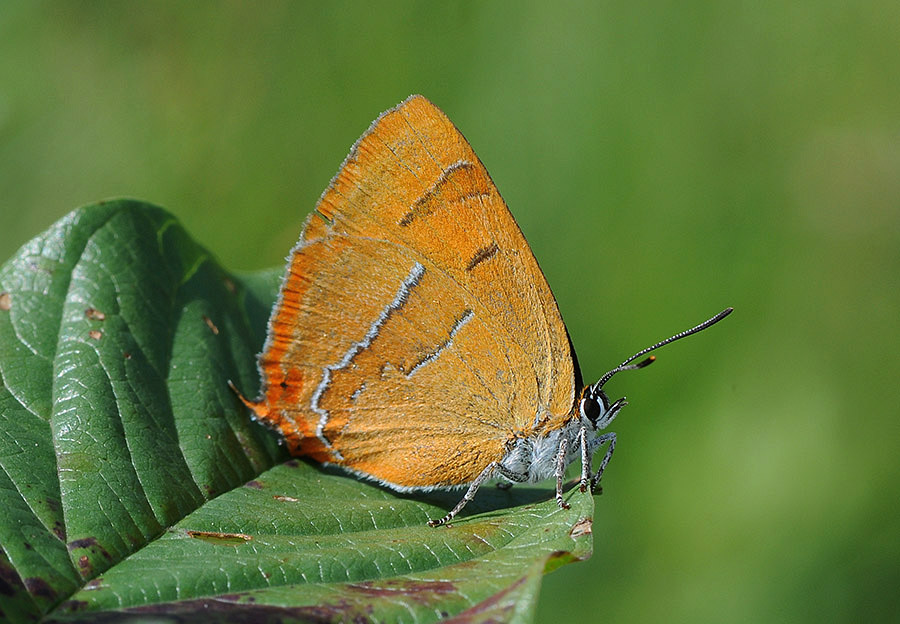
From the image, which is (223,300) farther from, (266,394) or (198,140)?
(198,140)

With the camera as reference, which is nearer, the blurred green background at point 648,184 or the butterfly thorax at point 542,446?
the butterfly thorax at point 542,446

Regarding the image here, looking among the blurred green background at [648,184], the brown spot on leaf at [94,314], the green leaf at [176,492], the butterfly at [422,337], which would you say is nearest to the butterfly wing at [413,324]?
the butterfly at [422,337]

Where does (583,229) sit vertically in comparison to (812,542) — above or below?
above

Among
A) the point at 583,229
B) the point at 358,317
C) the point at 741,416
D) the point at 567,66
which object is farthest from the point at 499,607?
the point at 567,66

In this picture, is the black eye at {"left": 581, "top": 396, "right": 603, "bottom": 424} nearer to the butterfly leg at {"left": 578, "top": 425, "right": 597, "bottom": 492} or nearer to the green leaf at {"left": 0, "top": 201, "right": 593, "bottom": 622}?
the butterfly leg at {"left": 578, "top": 425, "right": 597, "bottom": 492}

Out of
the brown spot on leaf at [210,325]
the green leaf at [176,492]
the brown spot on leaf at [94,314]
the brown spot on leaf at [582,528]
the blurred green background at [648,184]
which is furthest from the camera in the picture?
the blurred green background at [648,184]

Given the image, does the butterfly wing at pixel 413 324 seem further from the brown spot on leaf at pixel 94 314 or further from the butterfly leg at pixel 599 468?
the brown spot on leaf at pixel 94 314

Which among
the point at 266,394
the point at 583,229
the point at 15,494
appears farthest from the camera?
the point at 583,229

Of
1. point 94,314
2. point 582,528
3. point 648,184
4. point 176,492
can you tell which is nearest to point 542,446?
point 582,528

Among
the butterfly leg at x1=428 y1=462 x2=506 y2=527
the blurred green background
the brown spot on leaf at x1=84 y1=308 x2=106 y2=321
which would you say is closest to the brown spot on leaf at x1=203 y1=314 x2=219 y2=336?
the brown spot on leaf at x1=84 y1=308 x2=106 y2=321
